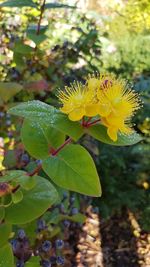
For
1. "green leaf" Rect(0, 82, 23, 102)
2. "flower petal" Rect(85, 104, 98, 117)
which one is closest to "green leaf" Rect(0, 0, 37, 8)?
"green leaf" Rect(0, 82, 23, 102)

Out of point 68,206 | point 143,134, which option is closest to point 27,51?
point 68,206

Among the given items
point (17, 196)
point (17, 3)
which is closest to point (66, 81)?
point (17, 3)

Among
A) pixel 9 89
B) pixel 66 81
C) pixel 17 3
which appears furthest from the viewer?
pixel 66 81

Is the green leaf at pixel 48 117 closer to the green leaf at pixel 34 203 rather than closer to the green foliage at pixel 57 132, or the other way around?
the green foliage at pixel 57 132

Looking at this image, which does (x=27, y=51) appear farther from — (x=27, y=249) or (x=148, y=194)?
(x=148, y=194)

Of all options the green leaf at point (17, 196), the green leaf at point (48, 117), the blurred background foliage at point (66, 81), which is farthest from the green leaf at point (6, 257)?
the blurred background foliage at point (66, 81)

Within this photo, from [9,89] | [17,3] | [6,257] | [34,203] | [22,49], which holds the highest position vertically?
[17,3]

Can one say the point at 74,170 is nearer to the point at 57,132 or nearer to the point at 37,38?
the point at 57,132
